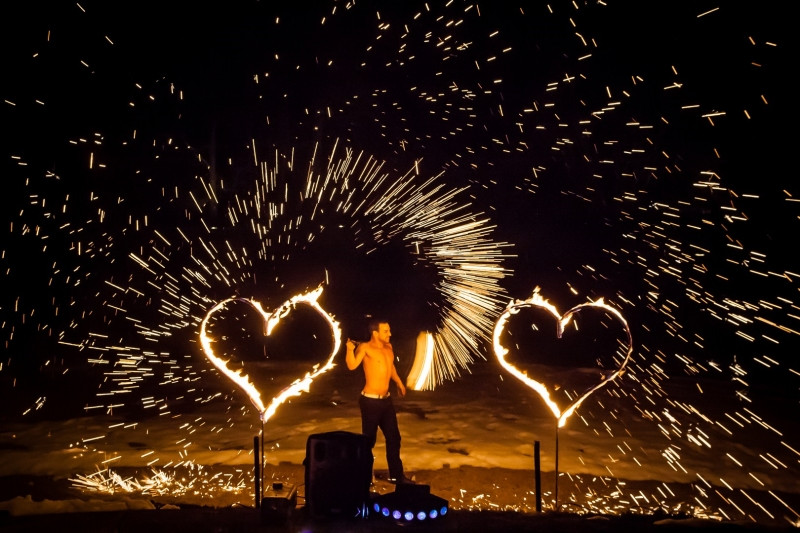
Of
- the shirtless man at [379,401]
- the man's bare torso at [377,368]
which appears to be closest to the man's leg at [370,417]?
the shirtless man at [379,401]

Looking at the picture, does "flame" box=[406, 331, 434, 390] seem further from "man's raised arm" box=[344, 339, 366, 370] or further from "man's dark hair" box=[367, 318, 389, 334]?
"man's raised arm" box=[344, 339, 366, 370]

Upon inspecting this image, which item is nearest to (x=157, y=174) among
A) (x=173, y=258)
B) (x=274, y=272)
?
(x=173, y=258)

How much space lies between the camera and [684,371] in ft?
40.7

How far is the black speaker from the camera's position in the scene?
11.6 ft

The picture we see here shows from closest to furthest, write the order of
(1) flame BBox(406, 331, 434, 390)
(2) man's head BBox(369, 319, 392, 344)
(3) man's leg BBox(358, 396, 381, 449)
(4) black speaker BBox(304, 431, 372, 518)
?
(4) black speaker BBox(304, 431, 372, 518) → (3) man's leg BBox(358, 396, 381, 449) → (2) man's head BBox(369, 319, 392, 344) → (1) flame BBox(406, 331, 434, 390)

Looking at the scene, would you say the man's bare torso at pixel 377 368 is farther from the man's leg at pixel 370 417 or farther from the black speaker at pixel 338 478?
the black speaker at pixel 338 478

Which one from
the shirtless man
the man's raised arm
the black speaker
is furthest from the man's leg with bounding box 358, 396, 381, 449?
the black speaker

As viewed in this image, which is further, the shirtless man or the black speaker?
the shirtless man

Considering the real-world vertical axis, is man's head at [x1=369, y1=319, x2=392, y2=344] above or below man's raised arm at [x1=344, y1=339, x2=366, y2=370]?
above

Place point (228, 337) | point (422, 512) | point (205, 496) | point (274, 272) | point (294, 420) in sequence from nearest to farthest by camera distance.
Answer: point (422, 512) → point (205, 496) → point (294, 420) → point (274, 272) → point (228, 337)

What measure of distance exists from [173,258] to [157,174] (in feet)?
6.74

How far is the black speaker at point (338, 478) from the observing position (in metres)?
3.54

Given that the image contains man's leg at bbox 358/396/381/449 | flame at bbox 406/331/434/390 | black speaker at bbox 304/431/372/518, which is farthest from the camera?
flame at bbox 406/331/434/390

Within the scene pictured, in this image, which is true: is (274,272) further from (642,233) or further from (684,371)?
(642,233)
